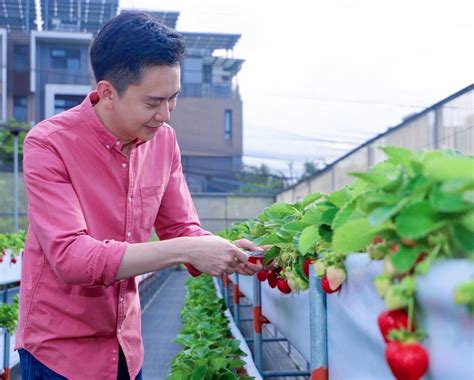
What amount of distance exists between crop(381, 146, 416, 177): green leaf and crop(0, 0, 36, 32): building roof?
24.4m

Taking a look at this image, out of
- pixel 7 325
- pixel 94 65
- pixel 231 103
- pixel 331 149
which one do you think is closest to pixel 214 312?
pixel 7 325

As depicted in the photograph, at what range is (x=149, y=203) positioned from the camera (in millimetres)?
2363

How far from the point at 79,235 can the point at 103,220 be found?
0.81 ft

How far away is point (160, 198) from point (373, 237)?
1.36 meters

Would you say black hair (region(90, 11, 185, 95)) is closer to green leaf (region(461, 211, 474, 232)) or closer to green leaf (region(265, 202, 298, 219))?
green leaf (region(265, 202, 298, 219))

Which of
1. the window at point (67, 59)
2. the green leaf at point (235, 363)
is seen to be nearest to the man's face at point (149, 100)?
the green leaf at point (235, 363)

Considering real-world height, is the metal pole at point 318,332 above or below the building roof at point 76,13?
below

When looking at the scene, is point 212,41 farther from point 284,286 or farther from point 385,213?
point 385,213

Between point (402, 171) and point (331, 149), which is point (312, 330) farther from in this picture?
point (331, 149)

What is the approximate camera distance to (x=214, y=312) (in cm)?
543

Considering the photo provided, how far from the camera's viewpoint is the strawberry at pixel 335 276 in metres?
1.46

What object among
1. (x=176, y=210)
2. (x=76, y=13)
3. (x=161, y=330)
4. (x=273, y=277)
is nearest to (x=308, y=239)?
(x=273, y=277)

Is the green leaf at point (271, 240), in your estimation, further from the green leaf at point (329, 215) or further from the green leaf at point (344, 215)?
the green leaf at point (344, 215)

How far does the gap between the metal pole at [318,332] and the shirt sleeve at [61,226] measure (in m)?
0.54
